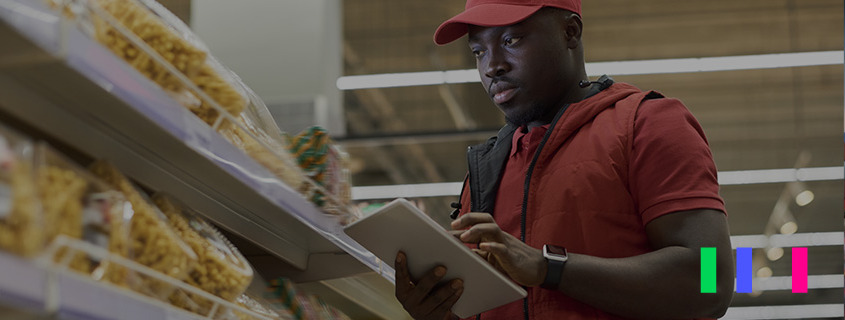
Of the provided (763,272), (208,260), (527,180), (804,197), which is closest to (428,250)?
(527,180)

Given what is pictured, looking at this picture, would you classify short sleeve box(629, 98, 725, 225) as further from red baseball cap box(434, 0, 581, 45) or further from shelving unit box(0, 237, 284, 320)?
shelving unit box(0, 237, 284, 320)

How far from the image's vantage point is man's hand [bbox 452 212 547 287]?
1.67 m

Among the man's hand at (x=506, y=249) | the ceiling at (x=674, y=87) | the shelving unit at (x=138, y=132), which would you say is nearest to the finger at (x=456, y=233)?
the man's hand at (x=506, y=249)

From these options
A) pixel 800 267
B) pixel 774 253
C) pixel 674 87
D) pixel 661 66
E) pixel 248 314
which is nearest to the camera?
pixel 248 314

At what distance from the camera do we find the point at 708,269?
172 cm

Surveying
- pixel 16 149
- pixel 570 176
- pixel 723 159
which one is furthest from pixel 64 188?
pixel 723 159

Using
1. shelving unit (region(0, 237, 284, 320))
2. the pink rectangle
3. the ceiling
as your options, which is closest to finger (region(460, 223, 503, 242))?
shelving unit (region(0, 237, 284, 320))

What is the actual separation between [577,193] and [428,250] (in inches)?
12.2

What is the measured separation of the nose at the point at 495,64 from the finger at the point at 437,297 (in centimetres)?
48

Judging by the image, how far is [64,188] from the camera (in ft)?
3.65

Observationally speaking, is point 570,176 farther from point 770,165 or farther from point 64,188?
point 770,165

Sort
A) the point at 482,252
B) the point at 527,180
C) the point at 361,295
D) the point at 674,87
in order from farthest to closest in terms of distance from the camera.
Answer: the point at 674,87 → the point at 361,295 → the point at 527,180 → the point at 482,252

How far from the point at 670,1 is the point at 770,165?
4.62 m

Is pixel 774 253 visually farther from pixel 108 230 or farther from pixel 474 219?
pixel 108 230
